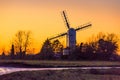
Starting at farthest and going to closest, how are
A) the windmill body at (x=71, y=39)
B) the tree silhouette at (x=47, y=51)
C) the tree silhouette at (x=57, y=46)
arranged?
the tree silhouette at (x=57, y=46) → the tree silhouette at (x=47, y=51) → the windmill body at (x=71, y=39)

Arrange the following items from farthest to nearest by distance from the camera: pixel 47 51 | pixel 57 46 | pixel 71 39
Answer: pixel 57 46, pixel 47 51, pixel 71 39

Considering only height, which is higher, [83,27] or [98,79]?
[83,27]

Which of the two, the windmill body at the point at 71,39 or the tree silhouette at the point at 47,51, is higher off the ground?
the windmill body at the point at 71,39

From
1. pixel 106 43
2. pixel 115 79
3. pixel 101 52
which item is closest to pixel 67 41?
pixel 101 52

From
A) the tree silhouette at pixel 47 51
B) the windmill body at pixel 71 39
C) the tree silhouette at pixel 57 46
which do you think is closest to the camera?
the windmill body at pixel 71 39

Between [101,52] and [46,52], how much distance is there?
1325 centimetres

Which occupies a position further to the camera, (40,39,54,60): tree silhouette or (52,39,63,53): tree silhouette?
(52,39,63,53): tree silhouette

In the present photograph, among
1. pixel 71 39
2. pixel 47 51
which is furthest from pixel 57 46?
pixel 71 39

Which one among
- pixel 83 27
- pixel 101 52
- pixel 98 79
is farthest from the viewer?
pixel 101 52

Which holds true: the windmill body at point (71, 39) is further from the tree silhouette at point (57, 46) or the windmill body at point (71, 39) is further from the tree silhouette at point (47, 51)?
the tree silhouette at point (57, 46)

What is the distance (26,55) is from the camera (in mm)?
129625

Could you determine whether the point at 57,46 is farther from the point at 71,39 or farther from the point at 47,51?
the point at 71,39

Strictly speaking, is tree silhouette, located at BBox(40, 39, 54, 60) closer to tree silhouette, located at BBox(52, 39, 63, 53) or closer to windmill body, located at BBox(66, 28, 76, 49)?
tree silhouette, located at BBox(52, 39, 63, 53)

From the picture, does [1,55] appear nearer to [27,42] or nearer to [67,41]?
[27,42]
